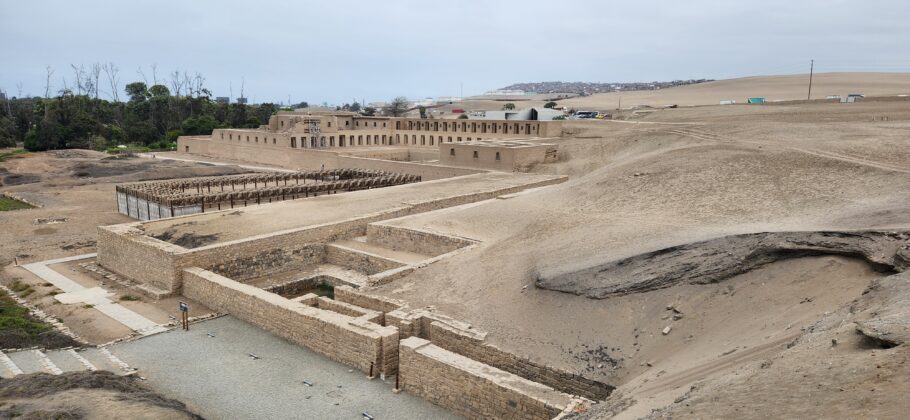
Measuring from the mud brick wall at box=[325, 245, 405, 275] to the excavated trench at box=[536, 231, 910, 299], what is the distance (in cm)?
524

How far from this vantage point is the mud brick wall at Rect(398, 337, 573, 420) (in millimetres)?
7793

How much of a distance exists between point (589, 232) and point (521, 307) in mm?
3071

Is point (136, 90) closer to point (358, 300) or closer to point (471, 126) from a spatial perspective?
point (471, 126)

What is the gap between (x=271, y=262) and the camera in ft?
49.2

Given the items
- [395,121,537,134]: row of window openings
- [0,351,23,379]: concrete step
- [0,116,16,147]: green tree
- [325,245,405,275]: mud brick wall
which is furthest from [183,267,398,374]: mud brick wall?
[0,116,16,147]: green tree

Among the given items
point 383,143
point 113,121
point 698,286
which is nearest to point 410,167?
point 383,143

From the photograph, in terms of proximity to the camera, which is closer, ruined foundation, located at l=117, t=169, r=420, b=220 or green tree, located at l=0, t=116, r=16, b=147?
ruined foundation, located at l=117, t=169, r=420, b=220

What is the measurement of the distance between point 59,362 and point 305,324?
3.97 m

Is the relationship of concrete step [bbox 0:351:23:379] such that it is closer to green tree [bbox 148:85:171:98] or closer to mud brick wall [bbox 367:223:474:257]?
Result: mud brick wall [bbox 367:223:474:257]

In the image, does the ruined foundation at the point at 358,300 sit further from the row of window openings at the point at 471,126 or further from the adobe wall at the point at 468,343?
the row of window openings at the point at 471,126

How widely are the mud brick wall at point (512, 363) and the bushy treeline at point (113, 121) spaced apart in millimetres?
48234

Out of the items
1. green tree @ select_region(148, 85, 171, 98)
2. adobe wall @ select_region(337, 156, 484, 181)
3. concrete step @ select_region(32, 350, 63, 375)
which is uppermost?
green tree @ select_region(148, 85, 171, 98)

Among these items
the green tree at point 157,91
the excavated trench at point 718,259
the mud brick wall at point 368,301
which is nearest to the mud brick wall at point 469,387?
the mud brick wall at point 368,301

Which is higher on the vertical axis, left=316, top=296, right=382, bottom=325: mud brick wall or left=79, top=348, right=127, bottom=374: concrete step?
left=316, top=296, right=382, bottom=325: mud brick wall
